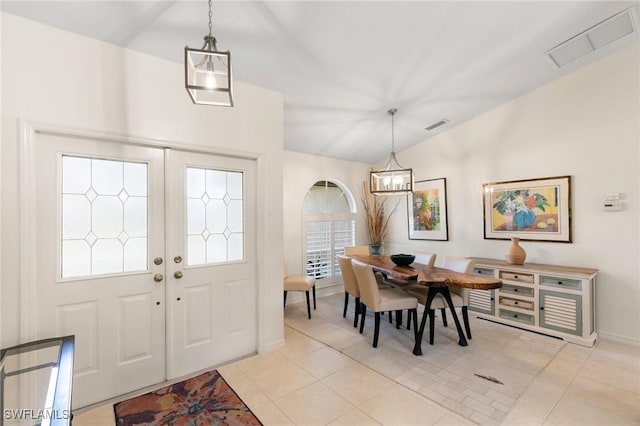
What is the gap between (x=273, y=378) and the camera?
2.45m

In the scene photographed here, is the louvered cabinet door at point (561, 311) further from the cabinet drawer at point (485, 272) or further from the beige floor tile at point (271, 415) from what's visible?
the beige floor tile at point (271, 415)

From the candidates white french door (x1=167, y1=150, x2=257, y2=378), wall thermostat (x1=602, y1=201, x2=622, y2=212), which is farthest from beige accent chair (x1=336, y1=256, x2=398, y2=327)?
wall thermostat (x1=602, y1=201, x2=622, y2=212)

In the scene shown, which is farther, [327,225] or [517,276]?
[327,225]

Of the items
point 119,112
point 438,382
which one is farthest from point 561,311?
point 119,112

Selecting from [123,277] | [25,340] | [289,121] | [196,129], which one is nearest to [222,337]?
[123,277]

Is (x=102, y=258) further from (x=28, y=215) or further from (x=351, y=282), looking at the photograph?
(x=351, y=282)

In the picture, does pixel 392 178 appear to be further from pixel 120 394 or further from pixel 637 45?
pixel 120 394

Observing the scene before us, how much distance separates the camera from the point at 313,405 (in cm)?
210

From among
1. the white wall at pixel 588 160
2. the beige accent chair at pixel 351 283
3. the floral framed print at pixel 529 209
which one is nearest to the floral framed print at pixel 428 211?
the white wall at pixel 588 160

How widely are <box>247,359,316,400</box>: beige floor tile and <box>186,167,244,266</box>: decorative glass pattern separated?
1.11 meters

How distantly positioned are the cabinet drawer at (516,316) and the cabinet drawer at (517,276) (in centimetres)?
43

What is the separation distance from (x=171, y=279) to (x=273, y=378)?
1.27 meters

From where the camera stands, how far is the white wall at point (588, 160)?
3086 mm

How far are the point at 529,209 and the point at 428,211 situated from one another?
1506mm
